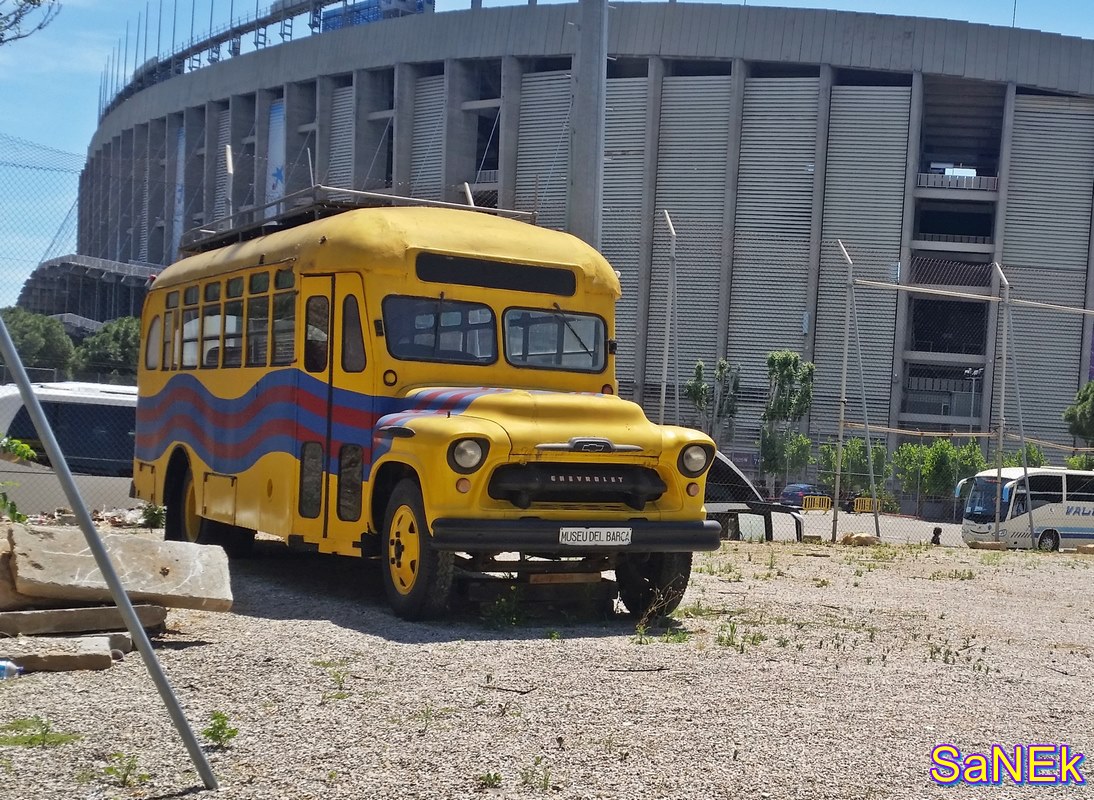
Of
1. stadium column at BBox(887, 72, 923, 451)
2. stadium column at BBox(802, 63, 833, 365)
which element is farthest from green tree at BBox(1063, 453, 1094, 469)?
stadium column at BBox(802, 63, 833, 365)

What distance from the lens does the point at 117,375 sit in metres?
30.1

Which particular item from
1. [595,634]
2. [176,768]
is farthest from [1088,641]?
[176,768]

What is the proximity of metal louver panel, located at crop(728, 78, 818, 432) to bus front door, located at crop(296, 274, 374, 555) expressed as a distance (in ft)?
168

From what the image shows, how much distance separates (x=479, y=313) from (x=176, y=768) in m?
5.84

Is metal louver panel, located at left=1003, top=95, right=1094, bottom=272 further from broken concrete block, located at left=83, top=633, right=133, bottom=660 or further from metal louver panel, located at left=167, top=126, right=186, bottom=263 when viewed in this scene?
broken concrete block, located at left=83, top=633, right=133, bottom=660

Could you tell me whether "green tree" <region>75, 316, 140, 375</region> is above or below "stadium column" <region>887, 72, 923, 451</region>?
below

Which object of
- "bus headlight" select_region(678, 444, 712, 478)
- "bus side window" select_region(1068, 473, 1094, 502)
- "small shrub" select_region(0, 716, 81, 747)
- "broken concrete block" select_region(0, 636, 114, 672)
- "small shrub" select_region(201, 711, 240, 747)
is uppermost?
"bus headlight" select_region(678, 444, 712, 478)

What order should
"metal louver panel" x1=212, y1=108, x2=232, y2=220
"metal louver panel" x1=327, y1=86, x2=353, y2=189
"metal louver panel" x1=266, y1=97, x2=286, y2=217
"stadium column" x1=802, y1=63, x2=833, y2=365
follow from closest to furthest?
1. "stadium column" x1=802, y1=63, x2=833, y2=365
2. "metal louver panel" x1=327, y1=86, x2=353, y2=189
3. "metal louver panel" x1=266, y1=97, x2=286, y2=217
4. "metal louver panel" x1=212, y1=108, x2=232, y2=220

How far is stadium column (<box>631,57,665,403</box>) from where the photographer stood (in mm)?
63781

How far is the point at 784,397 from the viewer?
57.4m

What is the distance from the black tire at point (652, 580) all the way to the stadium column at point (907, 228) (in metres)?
51.6

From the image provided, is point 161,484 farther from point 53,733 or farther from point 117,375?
point 117,375

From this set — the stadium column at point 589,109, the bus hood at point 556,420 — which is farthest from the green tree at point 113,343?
the bus hood at point 556,420

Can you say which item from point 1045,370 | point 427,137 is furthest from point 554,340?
point 427,137
